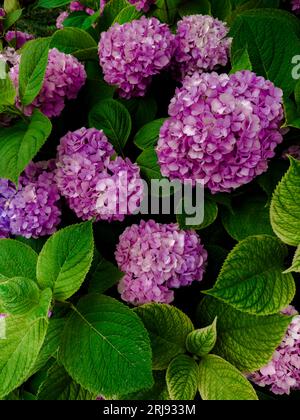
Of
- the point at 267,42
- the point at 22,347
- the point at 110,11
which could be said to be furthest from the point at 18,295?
the point at 110,11

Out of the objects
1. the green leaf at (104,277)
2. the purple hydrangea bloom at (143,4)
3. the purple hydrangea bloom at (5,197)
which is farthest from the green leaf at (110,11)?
the green leaf at (104,277)

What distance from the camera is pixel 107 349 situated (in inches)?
27.0

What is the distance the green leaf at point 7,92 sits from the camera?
0.81 metres

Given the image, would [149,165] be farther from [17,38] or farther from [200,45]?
[17,38]

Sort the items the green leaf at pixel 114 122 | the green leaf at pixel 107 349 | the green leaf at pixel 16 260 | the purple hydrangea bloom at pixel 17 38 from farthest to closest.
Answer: the purple hydrangea bloom at pixel 17 38 → the green leaf at pixel 114 122 → the green leaf at pixel 16 260 → the green leaf at pixel 107 349

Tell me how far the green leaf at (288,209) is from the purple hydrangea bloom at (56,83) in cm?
39

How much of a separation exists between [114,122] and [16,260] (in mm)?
279

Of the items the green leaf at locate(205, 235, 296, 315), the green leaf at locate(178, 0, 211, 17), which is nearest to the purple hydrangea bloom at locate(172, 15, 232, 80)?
the green leaf at locate(178, 0, 211, 17)

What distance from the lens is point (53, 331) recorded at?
2.41 feet

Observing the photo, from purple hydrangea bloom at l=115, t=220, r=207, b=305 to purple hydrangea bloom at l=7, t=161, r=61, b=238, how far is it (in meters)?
0.12

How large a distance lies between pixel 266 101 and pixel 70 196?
1.04ft

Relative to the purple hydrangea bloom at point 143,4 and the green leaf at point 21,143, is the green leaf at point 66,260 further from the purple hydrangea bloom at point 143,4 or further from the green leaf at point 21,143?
the purple hydrangea bloom at point 143,4
